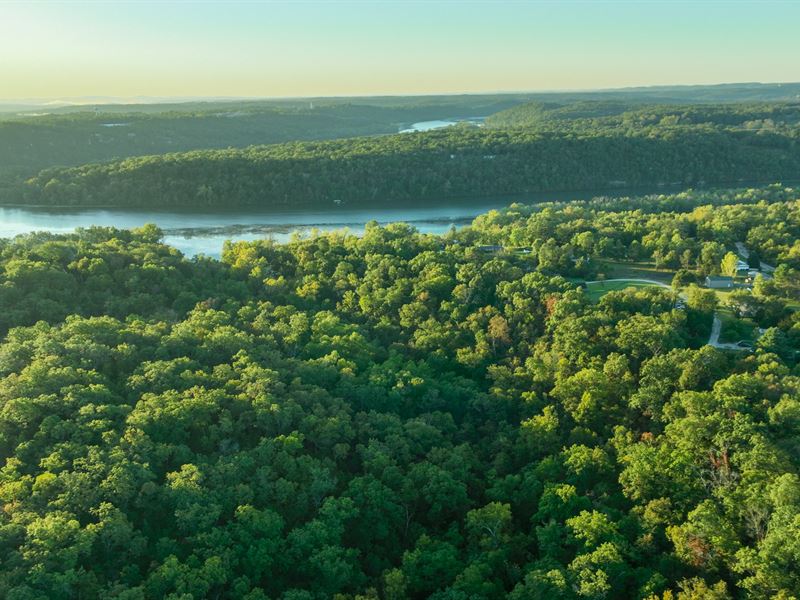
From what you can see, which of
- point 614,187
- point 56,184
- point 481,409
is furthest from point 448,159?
point 481,409

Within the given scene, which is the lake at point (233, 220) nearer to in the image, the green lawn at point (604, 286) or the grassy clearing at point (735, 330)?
the green lawn at point (604, 286)

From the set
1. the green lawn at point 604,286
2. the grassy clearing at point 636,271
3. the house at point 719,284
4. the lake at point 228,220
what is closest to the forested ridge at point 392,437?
the house at point 719,284

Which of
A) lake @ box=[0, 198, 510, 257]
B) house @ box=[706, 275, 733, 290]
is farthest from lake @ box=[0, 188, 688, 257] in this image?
house @ box=[706, 275, 733, 290]

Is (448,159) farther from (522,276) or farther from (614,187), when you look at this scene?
(522,276)

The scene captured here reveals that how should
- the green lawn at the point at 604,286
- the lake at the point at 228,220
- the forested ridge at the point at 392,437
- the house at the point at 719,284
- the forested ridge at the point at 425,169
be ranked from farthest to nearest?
the forested ridge at the point at 425,169, the lake at the point at 228,220, the house at the point at 719,284, the green lawn at the point at 604,286, the forested ridge at the point at 392,437

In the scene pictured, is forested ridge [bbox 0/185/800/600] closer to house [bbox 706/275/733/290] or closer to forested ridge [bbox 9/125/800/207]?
house [bbox 706/275/733/290]

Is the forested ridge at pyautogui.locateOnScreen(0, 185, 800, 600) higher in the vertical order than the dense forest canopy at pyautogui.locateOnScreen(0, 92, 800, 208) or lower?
lower
